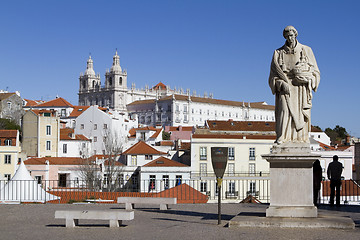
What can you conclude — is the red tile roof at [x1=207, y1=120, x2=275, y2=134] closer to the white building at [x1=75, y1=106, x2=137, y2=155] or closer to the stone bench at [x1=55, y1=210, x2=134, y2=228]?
the white building at [x1=75, y1=106, x2=137, y2=155]

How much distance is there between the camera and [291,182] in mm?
10789

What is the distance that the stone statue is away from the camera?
10.9m

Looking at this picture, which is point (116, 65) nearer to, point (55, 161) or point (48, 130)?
point (48, 130)

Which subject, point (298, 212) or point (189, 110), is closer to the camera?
point (298, 212)

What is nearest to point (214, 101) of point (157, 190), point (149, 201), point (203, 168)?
point (203, 168)

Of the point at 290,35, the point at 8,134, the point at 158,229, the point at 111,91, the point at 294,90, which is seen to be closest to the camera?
the point at 158,229

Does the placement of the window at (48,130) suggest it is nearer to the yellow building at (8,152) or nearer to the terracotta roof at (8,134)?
the terracotta roof at (8,134)

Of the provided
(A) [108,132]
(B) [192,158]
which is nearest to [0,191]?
(B) [192,158]

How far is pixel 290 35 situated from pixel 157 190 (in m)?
32.9

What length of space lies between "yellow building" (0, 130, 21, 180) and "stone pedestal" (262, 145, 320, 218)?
1975 inches

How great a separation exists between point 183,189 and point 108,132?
63.0 m

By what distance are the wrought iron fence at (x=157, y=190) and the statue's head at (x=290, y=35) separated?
271 inches

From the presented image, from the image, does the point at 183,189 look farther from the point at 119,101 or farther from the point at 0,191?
the point at 119,101

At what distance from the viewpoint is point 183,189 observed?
2258cm
